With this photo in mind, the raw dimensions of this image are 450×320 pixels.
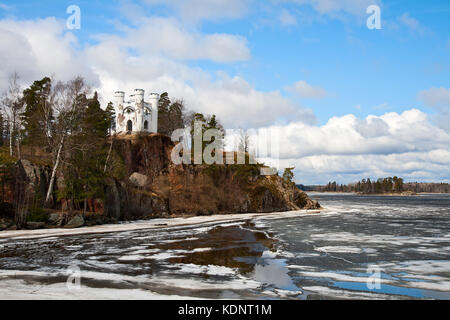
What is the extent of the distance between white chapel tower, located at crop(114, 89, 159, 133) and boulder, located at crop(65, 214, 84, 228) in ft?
126

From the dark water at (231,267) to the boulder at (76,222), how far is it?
7.74 metres

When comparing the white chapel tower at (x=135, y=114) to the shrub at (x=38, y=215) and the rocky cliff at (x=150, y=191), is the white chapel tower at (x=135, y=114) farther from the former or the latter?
the shrub at (x=38, y=215)

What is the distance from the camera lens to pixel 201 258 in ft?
53.4

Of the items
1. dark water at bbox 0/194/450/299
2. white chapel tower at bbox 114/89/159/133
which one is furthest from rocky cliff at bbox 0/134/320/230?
dark water at bbox 0/194/450/299

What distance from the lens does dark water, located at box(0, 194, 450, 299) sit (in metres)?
10.5

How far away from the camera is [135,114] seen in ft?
228

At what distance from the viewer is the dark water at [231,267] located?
10.5m

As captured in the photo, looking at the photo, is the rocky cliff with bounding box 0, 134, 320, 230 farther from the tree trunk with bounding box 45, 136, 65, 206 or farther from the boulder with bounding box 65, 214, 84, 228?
the tree trunk with bounding box 45, 136, 65, 206

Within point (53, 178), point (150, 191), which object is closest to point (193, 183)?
point (150, 191)

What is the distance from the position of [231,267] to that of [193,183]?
4410cm

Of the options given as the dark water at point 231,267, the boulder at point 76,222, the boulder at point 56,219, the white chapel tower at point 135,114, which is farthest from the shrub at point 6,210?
the white chapel tower at point 135,114

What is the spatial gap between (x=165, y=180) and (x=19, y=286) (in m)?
46.9

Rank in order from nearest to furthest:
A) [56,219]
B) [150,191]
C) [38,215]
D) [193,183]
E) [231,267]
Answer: [231,267] < [38,215] < [56,219] < [150,191] < [193,183]

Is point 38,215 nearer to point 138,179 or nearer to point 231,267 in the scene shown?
point 231,267
